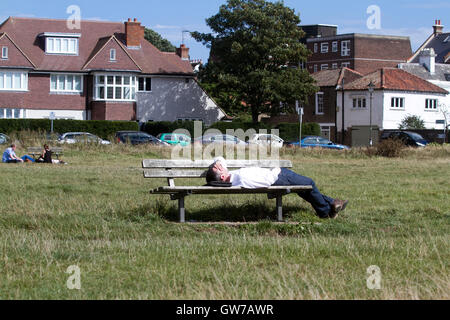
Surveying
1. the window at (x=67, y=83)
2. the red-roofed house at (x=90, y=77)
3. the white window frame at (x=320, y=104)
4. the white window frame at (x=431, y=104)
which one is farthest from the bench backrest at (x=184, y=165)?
the white window frame at (x=431, y=104)

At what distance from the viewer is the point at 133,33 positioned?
62.6 m

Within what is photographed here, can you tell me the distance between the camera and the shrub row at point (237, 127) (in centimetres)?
5541

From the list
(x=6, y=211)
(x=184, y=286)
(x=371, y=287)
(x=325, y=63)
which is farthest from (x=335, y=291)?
(x=325, y=63)

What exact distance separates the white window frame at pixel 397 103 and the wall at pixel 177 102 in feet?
50.4

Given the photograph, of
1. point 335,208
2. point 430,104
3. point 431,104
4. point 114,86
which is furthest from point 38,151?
point 431,104

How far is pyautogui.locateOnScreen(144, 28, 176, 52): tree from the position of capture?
4075 inches

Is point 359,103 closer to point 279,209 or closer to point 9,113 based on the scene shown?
point 9,113

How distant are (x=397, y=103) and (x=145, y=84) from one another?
22.8m
